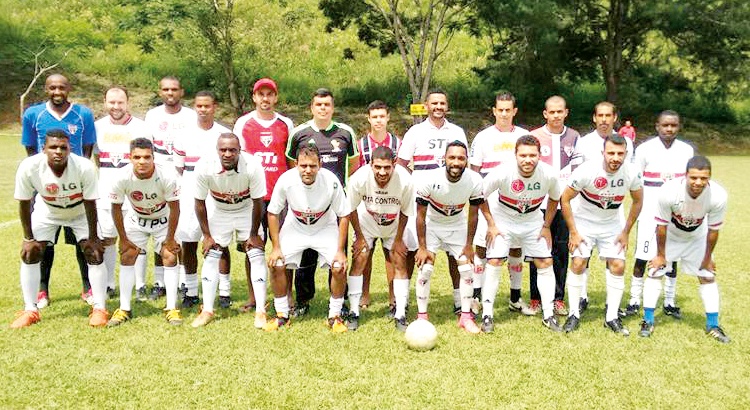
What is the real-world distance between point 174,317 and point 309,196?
1601 millimetres

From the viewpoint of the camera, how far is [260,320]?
5.38 metres

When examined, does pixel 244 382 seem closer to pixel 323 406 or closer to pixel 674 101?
pixel 323 406

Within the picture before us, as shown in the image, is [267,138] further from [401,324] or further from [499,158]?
[499,158]

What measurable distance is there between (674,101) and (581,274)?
29167 mm

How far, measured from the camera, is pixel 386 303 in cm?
630

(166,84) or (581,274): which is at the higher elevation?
(166,84)

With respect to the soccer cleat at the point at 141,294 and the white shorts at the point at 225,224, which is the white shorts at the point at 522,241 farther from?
the soccer cleat at the point at 141,294

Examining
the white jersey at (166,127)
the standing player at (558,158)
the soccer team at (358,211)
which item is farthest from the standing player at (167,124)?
the standing player at (558,158)

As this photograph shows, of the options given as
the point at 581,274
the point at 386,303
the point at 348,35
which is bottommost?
the point at 386,303

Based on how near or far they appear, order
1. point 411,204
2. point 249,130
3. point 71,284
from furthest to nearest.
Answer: point 71,284 → point 249,130 → point 411,204

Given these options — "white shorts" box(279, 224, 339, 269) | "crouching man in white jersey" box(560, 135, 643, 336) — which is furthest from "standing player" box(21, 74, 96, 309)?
"crouching man in white jersey" box(560, 135, 643, 336)

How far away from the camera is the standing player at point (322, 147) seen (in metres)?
5.74

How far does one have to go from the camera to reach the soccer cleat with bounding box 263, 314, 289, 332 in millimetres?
5264

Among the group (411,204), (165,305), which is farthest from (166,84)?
(411,204)
